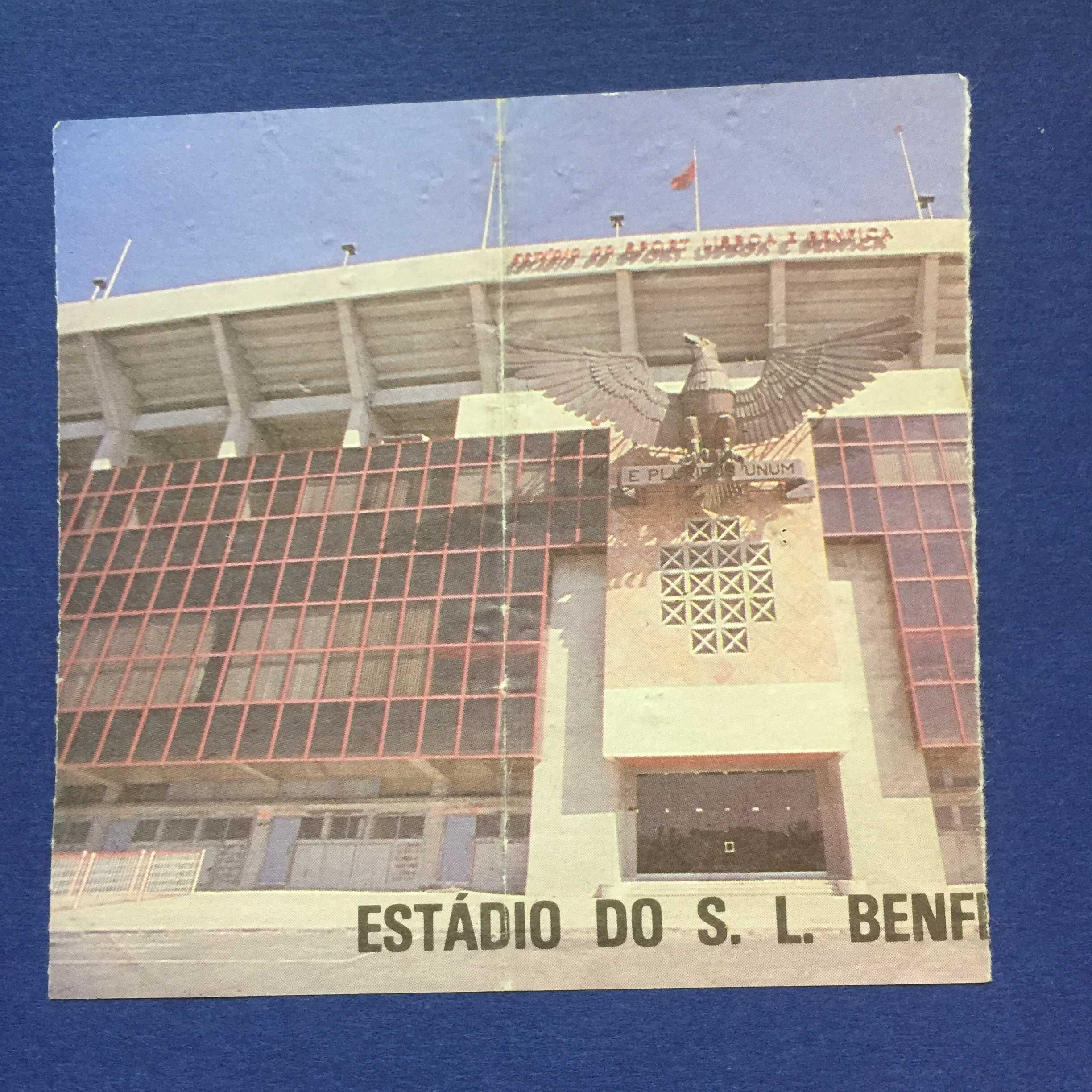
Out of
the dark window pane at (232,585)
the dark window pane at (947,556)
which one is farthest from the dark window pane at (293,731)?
the dark window pane at (947,556)

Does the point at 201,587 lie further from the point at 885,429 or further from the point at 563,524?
the point at 885,429

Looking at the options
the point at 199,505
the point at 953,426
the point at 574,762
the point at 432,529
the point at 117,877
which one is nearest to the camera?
the point at 117,877

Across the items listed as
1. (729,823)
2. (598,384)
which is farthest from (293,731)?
(598,384)

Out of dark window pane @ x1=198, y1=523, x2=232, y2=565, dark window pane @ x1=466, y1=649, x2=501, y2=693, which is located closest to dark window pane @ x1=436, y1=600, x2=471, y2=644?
dark window pane @ x1=466, y1=649, x2=501, y2=693

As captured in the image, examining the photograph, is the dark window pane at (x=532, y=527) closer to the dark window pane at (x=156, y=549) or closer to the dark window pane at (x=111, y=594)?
the dark window pane at (x=156, y=549)

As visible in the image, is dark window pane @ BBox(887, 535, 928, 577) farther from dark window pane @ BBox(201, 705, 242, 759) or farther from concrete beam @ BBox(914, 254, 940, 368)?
dark window pane @ BBox(201, 705, 242, 759)
